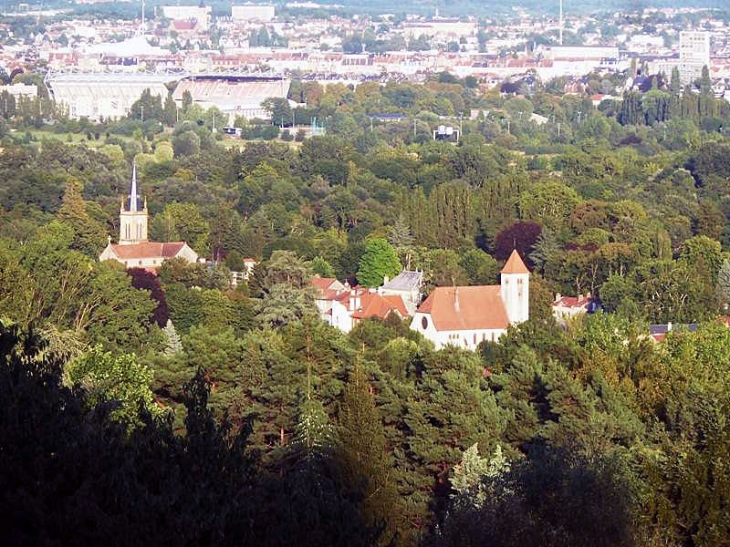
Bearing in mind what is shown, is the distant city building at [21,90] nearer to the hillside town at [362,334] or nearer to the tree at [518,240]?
the hillside town at [362,334]

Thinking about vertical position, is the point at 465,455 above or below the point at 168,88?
above

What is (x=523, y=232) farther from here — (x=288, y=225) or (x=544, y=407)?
(x=544, y=407)

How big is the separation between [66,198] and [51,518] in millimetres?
39218

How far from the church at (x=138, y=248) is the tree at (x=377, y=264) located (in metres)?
3.87

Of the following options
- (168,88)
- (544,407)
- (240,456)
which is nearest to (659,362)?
(544,407)

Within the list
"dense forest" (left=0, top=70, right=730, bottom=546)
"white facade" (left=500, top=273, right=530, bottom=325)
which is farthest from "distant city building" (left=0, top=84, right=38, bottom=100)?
"white facade" (left=500, top=273, right=530, bottom=325)

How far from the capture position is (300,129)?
92.6 m

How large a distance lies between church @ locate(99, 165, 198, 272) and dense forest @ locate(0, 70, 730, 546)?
30.7 inches

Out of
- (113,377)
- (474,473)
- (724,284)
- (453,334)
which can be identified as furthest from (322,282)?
(474,473)

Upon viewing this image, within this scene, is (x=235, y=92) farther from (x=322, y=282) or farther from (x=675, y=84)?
(x=322, y=282)

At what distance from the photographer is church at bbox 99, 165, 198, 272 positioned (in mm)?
43469

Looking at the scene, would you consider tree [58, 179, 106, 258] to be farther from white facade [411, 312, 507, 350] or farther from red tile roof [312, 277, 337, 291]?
white facade [411, 312, 507, 350]

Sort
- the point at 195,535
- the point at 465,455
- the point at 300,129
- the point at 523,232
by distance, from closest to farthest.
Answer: the point at 195,535, the point at 465,455, the point at 523,232, the point at 300,129

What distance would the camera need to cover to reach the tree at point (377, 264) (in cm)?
4356
